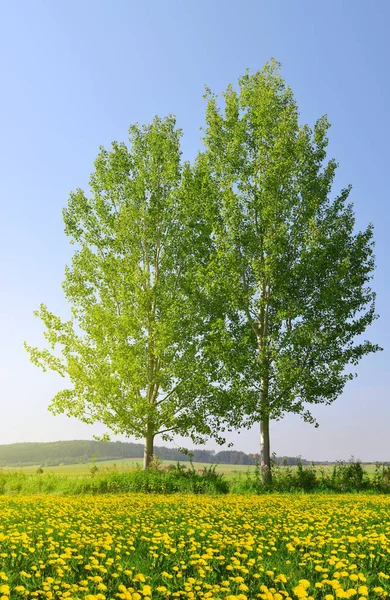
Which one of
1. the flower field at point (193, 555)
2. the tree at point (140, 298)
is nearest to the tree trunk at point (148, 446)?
the tree at point (140, 298)

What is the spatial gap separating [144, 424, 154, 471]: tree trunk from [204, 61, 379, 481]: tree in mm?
3609

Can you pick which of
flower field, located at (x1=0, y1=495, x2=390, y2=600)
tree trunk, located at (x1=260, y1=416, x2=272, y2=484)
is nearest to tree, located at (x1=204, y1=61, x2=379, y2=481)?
tree trunk, located at (x1=260, y1=416, x2=272, y2=484)

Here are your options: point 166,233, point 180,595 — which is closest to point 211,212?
point 166,233

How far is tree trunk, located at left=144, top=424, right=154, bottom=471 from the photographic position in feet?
64.3

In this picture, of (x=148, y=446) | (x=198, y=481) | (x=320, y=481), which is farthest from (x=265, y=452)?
(x=148, y=446)

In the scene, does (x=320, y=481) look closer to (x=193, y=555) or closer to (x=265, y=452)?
(x=265, y=452)

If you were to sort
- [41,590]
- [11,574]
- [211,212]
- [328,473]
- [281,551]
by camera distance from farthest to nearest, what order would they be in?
[211,212], [328,473], [281,551], [11,574], [41,590]

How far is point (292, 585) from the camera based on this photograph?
5.19m

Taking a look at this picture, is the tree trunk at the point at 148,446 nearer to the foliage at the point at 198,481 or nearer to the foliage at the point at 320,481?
the foliage at the point at 198,481

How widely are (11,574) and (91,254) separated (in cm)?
1665

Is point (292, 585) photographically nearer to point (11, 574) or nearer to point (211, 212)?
point (11, 574)

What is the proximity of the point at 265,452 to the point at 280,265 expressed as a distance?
6.86 m

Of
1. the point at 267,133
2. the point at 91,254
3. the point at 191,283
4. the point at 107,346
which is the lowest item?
the point at 107,346

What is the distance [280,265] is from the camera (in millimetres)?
19312
